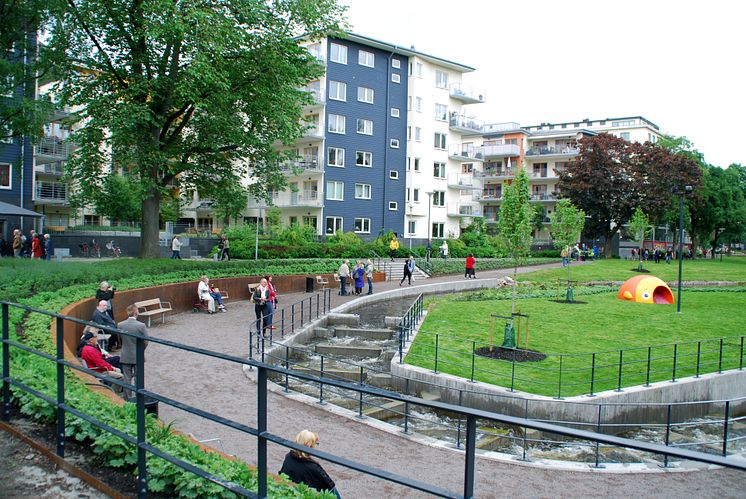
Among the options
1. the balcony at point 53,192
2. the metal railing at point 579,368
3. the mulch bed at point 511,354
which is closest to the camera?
the metal railing at point 579,368

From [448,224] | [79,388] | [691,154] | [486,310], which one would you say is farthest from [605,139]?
[79,388]

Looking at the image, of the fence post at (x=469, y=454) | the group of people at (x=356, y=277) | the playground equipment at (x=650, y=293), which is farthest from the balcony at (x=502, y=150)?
the fence post at (x=469, y=454)

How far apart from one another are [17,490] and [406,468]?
566cm

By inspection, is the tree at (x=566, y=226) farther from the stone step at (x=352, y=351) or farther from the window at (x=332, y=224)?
the window at (x=332, y=224)

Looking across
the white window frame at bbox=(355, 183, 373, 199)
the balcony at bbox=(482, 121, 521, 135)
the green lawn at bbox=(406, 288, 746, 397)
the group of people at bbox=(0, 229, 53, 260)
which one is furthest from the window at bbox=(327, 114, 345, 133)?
the balcony at bbox=(482, 121, 521, 135)

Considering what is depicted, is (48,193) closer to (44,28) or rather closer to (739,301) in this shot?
(44,28)

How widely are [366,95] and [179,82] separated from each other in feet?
101

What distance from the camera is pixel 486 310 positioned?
25.3 meters

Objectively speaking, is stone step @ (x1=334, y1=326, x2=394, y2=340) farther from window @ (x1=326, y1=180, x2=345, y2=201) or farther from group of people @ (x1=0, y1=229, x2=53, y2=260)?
window @ (x1=326, y1=180, x2=345, y2=201)

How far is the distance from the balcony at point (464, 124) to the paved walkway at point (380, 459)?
50141 millimetres

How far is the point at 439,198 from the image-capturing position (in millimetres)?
58812

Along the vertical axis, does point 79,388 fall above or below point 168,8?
below

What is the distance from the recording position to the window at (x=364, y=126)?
5131cm

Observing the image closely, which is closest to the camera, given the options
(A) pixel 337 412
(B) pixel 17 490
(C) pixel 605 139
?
(B) pixel 17 490
